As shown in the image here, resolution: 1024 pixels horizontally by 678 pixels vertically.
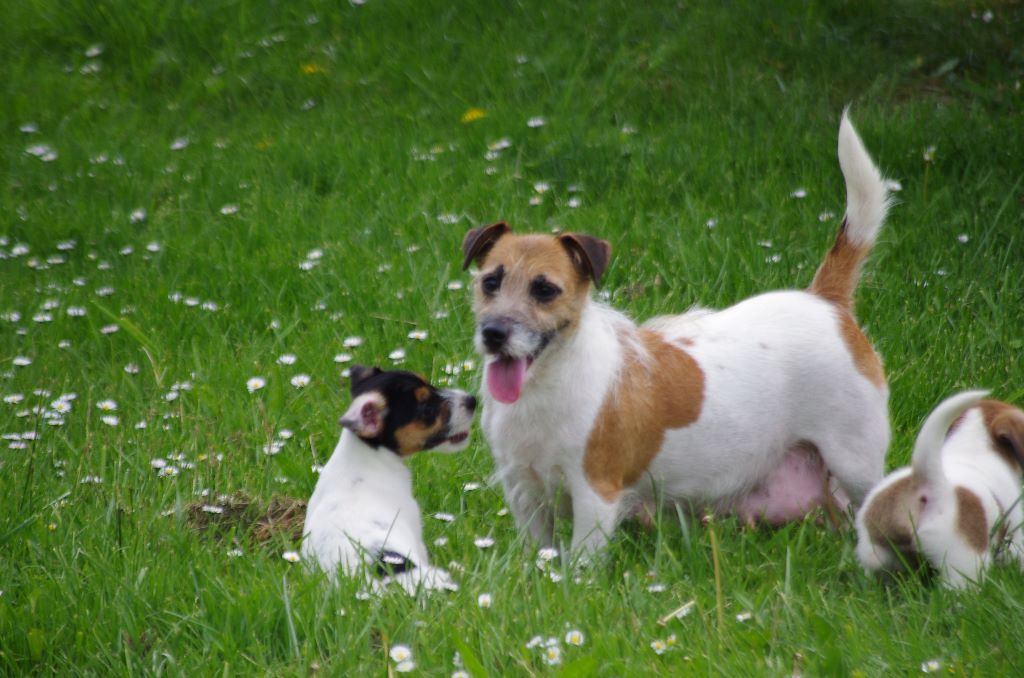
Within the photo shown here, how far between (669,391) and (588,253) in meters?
0.65

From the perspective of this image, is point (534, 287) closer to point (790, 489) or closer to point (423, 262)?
point (790, 489)

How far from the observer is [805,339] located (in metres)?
4.90

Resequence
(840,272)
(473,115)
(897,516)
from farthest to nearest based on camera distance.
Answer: (473,115), (840,272), (897,516)

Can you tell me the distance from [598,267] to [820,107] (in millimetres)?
4219

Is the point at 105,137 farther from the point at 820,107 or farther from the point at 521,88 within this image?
the point at 820,107

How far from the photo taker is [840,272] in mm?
5137

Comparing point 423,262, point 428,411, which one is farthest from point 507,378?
point 423,262

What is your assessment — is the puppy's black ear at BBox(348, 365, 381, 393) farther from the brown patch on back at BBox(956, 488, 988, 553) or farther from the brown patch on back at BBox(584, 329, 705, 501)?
the brown patch on back at BBox(956, 488, 988, 553)

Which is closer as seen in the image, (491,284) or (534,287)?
(534,287)

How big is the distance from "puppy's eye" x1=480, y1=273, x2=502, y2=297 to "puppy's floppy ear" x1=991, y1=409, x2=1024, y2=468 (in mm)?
1887

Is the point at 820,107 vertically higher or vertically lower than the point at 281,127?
higher

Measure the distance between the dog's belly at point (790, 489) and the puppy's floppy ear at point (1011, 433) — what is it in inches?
28.2

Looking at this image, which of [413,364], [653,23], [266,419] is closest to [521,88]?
[653,23]

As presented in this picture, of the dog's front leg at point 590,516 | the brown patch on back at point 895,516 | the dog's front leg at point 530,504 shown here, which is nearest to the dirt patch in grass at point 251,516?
the dog's front leg at point 530,504
